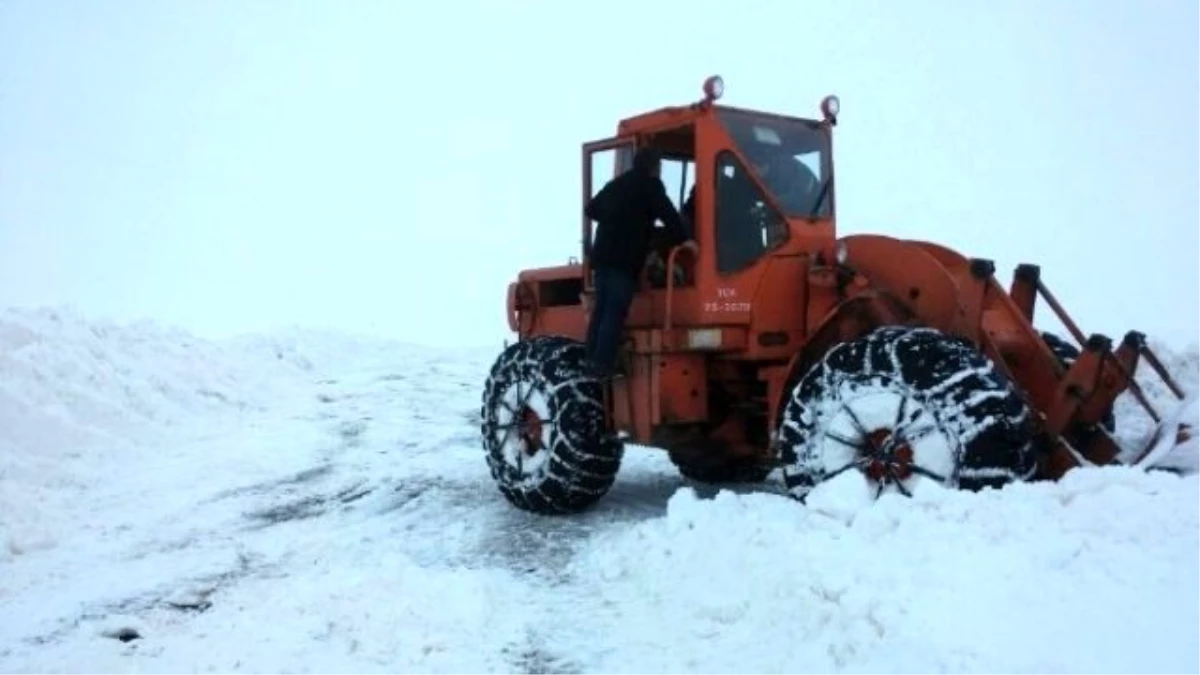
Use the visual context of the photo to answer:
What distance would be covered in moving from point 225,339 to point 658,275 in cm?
1356

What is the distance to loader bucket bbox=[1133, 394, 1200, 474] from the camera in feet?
Answer: 18.3

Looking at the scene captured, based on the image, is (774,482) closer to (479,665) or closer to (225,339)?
(479,665)

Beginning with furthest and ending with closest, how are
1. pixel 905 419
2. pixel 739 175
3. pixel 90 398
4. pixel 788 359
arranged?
pixel 90 398
pixel 739 175
pixel 788 359
pixel 905 419

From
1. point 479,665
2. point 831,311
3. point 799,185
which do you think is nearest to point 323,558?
point 479,665


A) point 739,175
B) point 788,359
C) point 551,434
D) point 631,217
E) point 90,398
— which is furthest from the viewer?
point 90,398

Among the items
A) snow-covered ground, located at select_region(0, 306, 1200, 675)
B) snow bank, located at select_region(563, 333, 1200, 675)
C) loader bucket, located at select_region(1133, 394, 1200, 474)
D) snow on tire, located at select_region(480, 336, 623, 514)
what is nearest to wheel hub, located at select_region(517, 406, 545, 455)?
snow on tire, located at select_region(480, 336, 623, 514)

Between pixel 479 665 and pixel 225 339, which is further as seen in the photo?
pixel 225 339

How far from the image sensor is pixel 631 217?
7.44m

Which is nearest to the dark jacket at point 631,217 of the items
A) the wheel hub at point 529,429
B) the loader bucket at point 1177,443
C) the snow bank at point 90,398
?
the wheel hub at point 529,429

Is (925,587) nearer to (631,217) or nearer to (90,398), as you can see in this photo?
(631,217)

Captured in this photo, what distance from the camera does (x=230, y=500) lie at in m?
8.91

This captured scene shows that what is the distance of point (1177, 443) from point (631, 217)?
345 centimetres

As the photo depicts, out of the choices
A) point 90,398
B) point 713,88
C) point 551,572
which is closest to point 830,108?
point 713,88

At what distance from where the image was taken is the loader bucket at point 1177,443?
5578 mm
